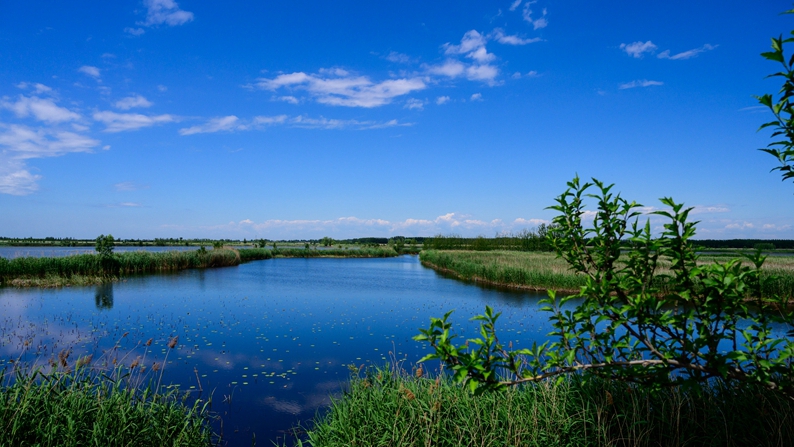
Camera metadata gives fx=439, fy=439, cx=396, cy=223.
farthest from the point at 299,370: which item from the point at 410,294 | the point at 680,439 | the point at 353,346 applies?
the point at 410,294

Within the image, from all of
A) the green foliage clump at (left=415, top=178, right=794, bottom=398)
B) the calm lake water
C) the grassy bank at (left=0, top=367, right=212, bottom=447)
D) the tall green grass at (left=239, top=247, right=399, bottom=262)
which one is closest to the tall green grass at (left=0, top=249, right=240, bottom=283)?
the calm lake water

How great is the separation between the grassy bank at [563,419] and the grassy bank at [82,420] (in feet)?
5.67

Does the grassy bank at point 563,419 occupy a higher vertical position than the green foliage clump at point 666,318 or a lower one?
lower

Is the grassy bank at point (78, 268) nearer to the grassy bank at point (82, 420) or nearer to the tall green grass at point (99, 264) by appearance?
the tall green grass at point (99, 264)

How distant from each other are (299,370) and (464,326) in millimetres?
6284

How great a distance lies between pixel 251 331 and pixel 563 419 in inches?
391

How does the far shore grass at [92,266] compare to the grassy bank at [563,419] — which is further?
the far shore grass at [92,266]

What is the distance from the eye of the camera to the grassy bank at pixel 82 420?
4516 millimetres

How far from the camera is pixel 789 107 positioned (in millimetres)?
2682

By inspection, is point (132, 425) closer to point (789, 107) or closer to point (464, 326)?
point (789, 107)

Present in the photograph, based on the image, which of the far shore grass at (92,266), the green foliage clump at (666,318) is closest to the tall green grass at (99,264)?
the far shore grass at (92,266)

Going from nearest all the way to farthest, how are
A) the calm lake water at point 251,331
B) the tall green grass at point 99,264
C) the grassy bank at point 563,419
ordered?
the grassy bank at point 563,419, the calm lake water at point 251,331, the tall green grass at point 99,264

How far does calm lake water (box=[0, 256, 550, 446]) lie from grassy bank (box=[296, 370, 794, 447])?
1.95 m

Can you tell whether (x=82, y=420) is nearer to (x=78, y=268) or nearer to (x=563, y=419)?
(x=563, y=419)
